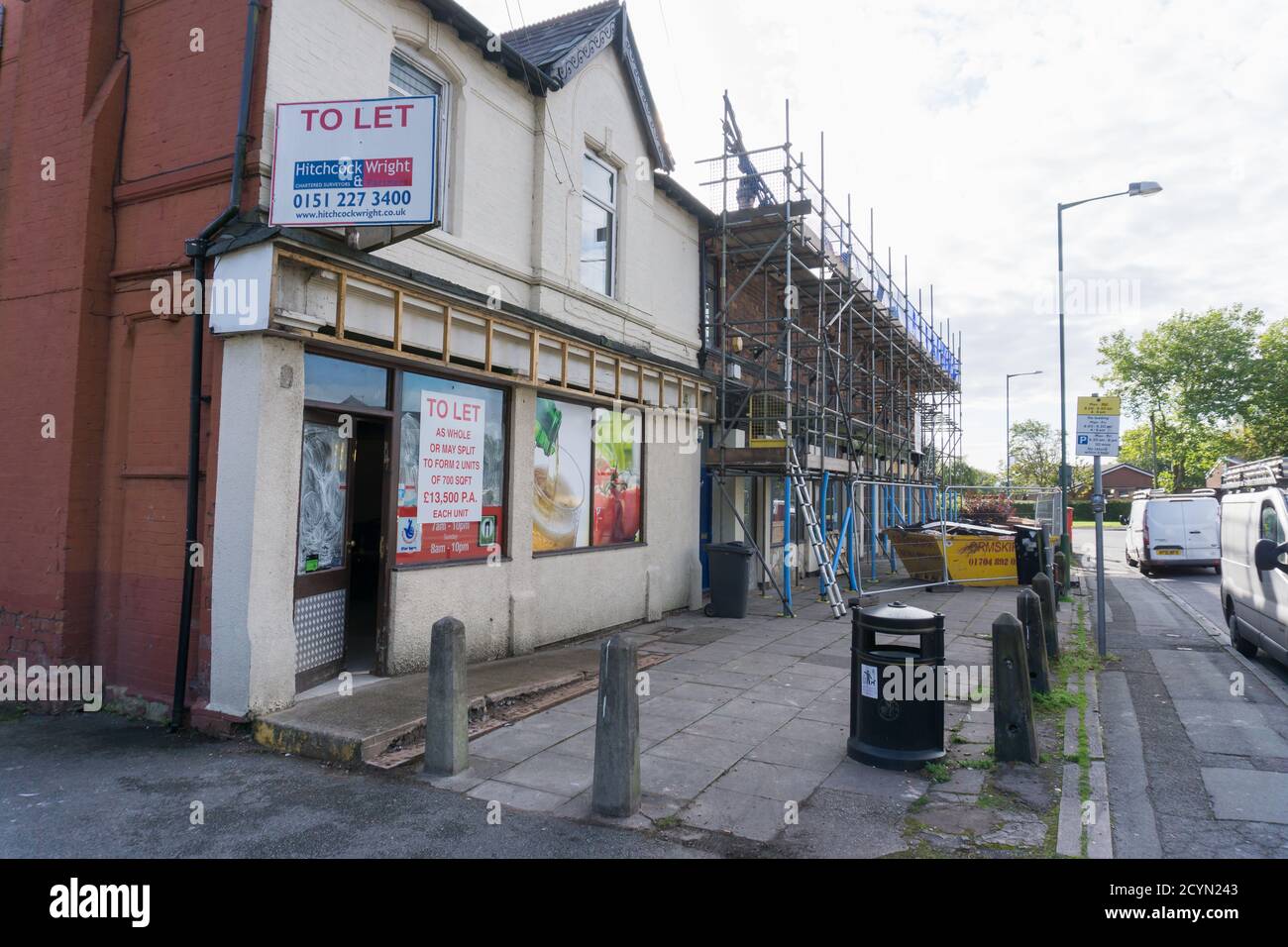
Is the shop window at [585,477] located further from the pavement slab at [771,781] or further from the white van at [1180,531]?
the white van at [1180,531]

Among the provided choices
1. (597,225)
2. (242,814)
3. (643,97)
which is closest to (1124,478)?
(643,97)

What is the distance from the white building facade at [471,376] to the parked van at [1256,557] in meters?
7.45

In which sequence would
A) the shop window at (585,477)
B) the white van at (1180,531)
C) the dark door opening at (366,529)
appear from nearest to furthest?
the dark door opening at (366,529)
the shop window at (585,477)
the white van at (1180,531)

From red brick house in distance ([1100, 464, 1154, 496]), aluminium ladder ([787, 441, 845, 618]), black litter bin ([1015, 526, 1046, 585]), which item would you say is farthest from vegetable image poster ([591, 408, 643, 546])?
red brick house in distance ([1100, 464, 1154, 496])

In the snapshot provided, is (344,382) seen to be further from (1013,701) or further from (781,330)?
(781,330)

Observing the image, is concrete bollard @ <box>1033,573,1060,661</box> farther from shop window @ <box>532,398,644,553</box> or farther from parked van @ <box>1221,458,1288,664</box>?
shop window @ <box>532,398,644,553</box>

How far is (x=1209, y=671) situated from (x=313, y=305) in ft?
35.2

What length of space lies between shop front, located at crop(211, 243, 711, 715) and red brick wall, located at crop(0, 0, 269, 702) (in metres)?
0.58

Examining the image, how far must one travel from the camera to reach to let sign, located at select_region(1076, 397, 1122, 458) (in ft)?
34.9

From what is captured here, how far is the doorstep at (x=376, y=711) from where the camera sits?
5609 mm

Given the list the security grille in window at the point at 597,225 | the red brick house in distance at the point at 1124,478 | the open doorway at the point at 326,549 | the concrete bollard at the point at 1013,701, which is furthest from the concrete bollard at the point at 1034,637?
the red brick house in distance at the point at 1124,478

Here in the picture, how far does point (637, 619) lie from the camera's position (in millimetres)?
11523
